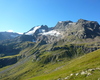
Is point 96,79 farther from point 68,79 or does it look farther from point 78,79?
point 68,79

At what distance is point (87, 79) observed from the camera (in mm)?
29375

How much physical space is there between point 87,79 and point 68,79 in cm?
772

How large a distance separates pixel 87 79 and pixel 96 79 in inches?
98.0

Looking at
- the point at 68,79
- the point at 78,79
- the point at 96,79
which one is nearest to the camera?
the point at 96,79

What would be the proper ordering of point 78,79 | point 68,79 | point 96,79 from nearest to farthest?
point 96,79 < point 78,79 < point 68,79

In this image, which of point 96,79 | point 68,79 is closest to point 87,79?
point 96,79

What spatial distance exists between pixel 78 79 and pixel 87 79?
310cm

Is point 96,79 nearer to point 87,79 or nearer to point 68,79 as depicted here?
point 87,79

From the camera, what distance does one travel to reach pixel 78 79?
1246 inches

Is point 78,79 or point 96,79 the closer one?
point 96,79

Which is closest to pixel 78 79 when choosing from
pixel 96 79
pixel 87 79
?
pixel 87 79

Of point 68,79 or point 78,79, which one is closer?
point 78,79

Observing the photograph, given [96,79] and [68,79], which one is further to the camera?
[68,79]

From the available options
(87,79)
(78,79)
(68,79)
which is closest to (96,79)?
(87,79)
